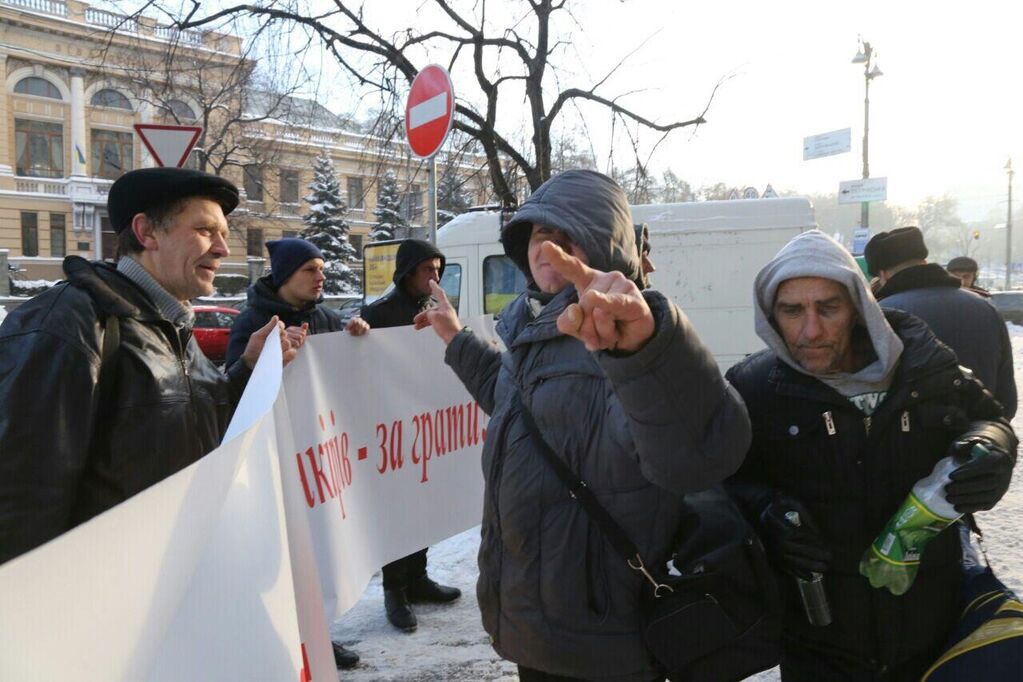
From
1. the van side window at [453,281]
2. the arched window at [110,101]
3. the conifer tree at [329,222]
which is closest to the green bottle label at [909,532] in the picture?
the van side window at [453,281]

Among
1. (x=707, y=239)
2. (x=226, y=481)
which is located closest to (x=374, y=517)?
(x=226, y=481)

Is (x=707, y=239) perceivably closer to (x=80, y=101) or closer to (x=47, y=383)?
(x=47, y=383)

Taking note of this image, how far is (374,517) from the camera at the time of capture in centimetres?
379

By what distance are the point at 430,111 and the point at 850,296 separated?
415 cm

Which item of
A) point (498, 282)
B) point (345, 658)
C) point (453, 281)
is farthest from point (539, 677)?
point (453, 281)

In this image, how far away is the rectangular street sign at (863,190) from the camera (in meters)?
14.3

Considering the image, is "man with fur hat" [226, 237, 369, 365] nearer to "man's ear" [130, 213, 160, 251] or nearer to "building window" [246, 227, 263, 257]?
"man's ear" [130, 213, 160, 251]

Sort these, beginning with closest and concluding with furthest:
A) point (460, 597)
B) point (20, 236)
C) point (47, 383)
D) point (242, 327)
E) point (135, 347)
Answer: point (47, 383) → point (135, 347) → point (242, 327) → point (460, 597) → point (20, 236)

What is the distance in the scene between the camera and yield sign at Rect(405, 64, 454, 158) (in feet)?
17.3

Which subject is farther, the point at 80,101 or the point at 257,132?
the point at 80,101

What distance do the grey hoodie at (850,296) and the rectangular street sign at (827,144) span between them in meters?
12.8

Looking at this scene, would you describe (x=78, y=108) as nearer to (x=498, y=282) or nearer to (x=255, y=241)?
(x=255, y=241)

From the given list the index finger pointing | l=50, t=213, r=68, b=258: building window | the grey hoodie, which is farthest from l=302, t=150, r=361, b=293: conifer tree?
the index finger pointing

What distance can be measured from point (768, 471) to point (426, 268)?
2.97 m
